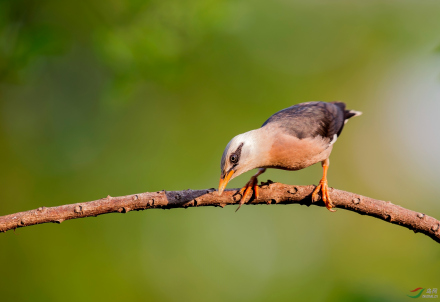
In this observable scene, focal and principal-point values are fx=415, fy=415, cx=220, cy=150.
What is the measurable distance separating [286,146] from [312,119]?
824 mm

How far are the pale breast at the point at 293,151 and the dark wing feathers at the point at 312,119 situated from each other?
11 cm

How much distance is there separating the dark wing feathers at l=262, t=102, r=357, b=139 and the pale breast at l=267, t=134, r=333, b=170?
0.11m

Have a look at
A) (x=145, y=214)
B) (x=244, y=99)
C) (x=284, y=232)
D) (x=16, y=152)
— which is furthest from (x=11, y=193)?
(x=284, y=232)

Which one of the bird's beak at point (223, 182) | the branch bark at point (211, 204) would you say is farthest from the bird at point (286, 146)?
→ the branch bark at point (211, 204)

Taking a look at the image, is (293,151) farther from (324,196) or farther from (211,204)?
(211,204)

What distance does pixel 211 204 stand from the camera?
3.72m

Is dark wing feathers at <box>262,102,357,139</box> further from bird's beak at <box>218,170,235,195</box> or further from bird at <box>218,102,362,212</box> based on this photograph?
bird's beak at <box>218,170,235,195</box>

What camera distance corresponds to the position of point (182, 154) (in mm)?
10492

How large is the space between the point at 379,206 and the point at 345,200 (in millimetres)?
304

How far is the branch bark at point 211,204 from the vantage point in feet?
10.8

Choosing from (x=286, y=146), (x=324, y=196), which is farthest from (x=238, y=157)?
(x=324, y=196)

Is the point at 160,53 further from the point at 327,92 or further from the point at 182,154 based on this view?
the point at 327,92

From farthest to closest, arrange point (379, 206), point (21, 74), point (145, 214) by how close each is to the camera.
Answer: point (145, 214) < point (21, 74) < point (379, 206)

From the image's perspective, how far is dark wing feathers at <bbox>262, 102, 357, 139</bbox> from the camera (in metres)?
4.82
